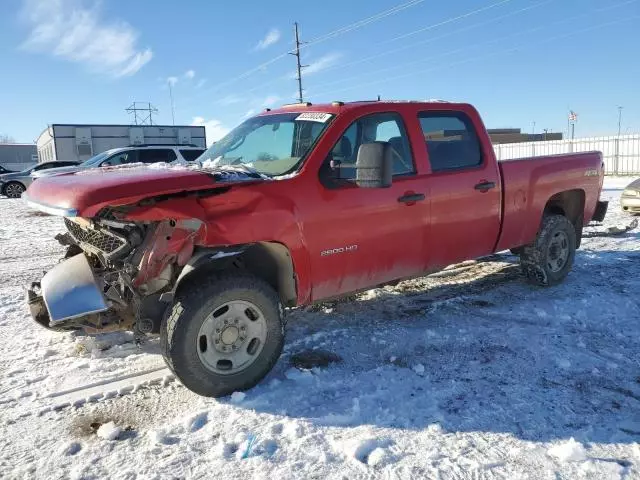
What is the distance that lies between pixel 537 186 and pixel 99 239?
4.38 metres

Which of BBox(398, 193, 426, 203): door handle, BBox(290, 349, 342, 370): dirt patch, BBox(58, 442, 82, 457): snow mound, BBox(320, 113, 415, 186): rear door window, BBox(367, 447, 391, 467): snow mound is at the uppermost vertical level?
BBox(320, 113, 415, 186): rear door window

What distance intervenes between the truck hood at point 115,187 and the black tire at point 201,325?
653 millimetres

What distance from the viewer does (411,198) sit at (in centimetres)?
425

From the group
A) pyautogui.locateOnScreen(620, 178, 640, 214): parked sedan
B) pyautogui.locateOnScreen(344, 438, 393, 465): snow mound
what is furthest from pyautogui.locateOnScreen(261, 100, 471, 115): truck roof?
pyautogui.locateOnScreen(620, 178, 640, 214): parked sedan

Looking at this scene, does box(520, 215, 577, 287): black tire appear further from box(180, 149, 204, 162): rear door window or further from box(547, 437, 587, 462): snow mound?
box(180, 149, 204, 162): rear door window

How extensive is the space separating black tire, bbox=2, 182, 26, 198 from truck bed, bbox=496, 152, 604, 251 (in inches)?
917

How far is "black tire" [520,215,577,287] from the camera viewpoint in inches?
226

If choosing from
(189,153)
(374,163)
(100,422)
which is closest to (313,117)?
(374,163)

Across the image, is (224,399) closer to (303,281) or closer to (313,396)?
(313,396)

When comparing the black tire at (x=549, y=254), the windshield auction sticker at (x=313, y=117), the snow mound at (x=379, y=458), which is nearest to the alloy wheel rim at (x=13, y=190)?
the windshield auction sticker at (x=313, y=117)

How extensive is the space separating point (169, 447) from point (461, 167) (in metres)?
3.46

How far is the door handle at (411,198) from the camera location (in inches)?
165

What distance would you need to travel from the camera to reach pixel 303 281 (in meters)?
3.76

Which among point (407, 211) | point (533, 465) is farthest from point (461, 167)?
point (533, 465)
